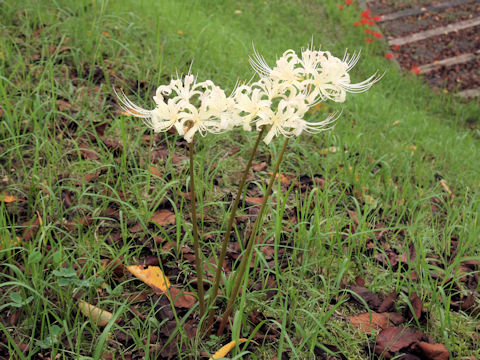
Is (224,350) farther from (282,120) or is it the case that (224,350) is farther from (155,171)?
(155,171)

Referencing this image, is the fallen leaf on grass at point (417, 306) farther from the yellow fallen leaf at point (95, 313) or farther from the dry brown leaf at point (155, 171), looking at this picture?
the dry brown leaf at point (155, 171)

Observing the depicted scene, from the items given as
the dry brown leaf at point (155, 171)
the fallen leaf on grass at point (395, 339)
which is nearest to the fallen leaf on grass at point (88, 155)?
the dry brown leaf at point (155, 171)

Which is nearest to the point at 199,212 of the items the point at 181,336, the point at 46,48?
the point at 181,336

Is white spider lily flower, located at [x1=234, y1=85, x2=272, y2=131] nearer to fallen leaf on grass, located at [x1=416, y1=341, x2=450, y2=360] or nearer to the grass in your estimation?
the grass

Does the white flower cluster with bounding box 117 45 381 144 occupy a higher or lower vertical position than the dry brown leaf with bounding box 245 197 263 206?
higher

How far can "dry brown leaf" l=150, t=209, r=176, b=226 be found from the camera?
208cm

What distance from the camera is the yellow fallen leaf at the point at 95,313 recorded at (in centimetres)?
163

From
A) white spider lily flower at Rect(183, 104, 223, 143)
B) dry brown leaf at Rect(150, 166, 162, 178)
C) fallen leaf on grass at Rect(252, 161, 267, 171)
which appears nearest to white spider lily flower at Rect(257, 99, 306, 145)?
white spider lily flower at Rect(183, 104, 223, 143)

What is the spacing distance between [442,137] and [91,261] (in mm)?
2936

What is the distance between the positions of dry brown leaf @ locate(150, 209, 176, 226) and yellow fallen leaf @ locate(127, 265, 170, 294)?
0.30 meters

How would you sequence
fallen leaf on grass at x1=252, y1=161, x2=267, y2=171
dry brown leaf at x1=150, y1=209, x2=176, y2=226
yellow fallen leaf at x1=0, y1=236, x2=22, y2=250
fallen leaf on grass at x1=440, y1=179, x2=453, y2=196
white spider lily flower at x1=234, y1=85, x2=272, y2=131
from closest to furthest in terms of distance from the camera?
white spider lily flower at x1=234, y1=85, x2=272, y2=131, yellow fallen leaf at x1=0, y1=236, x2=22, y2=250, dry brown leaf at x1=150, y1=209, x2=176, y2=226, fallen leaf on grass at x1=252, y1=161, x2=267, y2=171, fallen leaf on grass at x1=440, y1=179, x2=453, y2=196

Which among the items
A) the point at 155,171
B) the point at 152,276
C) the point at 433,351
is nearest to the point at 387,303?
the point at 433,351

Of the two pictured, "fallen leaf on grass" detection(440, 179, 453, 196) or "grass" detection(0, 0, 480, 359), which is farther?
"fallen leaf on grass" detection(440, 179, 453, 196)

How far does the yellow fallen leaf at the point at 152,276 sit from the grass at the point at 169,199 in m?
0.05
